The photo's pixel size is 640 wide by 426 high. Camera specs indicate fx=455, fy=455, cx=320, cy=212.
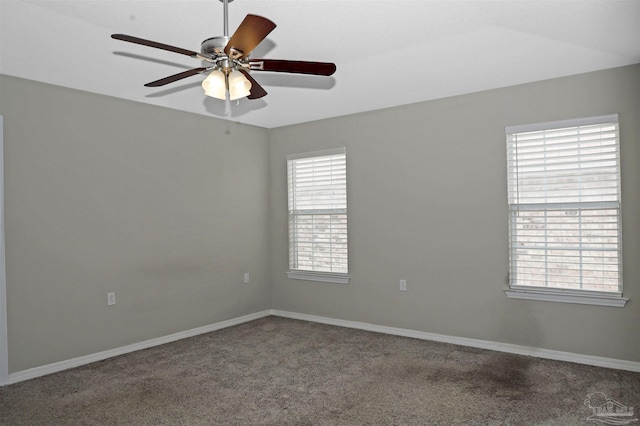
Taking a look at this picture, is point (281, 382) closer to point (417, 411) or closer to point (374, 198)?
point (417, 411)

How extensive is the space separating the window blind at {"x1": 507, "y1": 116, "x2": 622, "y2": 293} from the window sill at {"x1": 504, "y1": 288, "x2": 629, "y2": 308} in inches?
2.3

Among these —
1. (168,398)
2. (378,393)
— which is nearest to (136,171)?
(168,398)

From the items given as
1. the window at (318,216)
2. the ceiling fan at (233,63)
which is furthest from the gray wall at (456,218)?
the ceiling fan at (233,63)

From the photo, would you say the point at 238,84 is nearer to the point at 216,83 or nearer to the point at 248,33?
the point at 216,83

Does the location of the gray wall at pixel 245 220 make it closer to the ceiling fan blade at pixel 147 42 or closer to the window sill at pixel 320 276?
the window sill at pixel 320 276

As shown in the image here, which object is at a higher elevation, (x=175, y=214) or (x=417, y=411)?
(x=175, y=214)

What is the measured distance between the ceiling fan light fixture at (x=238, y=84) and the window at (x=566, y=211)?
9.10 feet

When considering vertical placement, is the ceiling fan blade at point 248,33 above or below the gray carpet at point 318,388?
above

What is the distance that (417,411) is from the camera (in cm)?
306

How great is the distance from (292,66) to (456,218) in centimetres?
277

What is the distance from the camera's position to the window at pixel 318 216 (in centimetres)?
545

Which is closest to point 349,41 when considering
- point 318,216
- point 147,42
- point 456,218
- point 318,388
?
point 147,42

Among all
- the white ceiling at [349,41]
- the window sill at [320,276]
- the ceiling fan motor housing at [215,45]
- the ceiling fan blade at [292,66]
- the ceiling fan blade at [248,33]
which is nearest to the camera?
the ceiling fan blade at [248,33]

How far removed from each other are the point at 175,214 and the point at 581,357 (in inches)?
163
